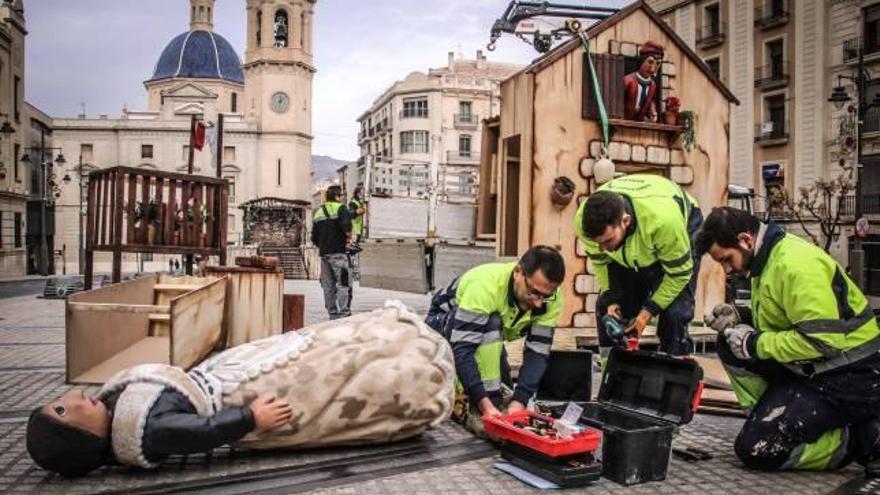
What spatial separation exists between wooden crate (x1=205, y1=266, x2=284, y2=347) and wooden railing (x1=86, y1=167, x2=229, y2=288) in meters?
0.79

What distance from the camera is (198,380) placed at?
392cm

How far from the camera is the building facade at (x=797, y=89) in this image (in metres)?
29.5

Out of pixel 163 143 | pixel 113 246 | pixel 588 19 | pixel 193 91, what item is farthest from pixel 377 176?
pixel 193 91

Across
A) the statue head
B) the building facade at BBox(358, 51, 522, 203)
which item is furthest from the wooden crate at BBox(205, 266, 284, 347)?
the building facade at BBox(358, 51, 522, 203)

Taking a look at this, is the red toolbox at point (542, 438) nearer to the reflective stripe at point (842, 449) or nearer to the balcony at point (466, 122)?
the reflective stripe at point (842, 449)

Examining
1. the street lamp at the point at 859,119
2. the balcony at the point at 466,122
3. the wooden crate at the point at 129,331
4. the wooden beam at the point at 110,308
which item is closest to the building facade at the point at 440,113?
the balcony at the point at 466,122

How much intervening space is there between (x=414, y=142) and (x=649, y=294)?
200ft

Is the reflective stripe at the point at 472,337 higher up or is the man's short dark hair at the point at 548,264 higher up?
the man's short dark hair at the point at 548,264

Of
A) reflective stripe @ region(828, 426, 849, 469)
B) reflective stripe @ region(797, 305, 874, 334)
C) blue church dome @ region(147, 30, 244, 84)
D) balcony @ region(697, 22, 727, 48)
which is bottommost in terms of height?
reflective stripe @ region(828, 426, 849, 469)

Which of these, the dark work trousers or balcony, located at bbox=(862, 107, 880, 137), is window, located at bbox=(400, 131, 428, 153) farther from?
the dark work trousers

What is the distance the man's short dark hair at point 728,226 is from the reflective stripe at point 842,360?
73 centimetres

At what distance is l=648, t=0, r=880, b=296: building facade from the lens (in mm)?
29547

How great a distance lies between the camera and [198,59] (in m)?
79.7

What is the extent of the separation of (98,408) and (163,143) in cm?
6642
